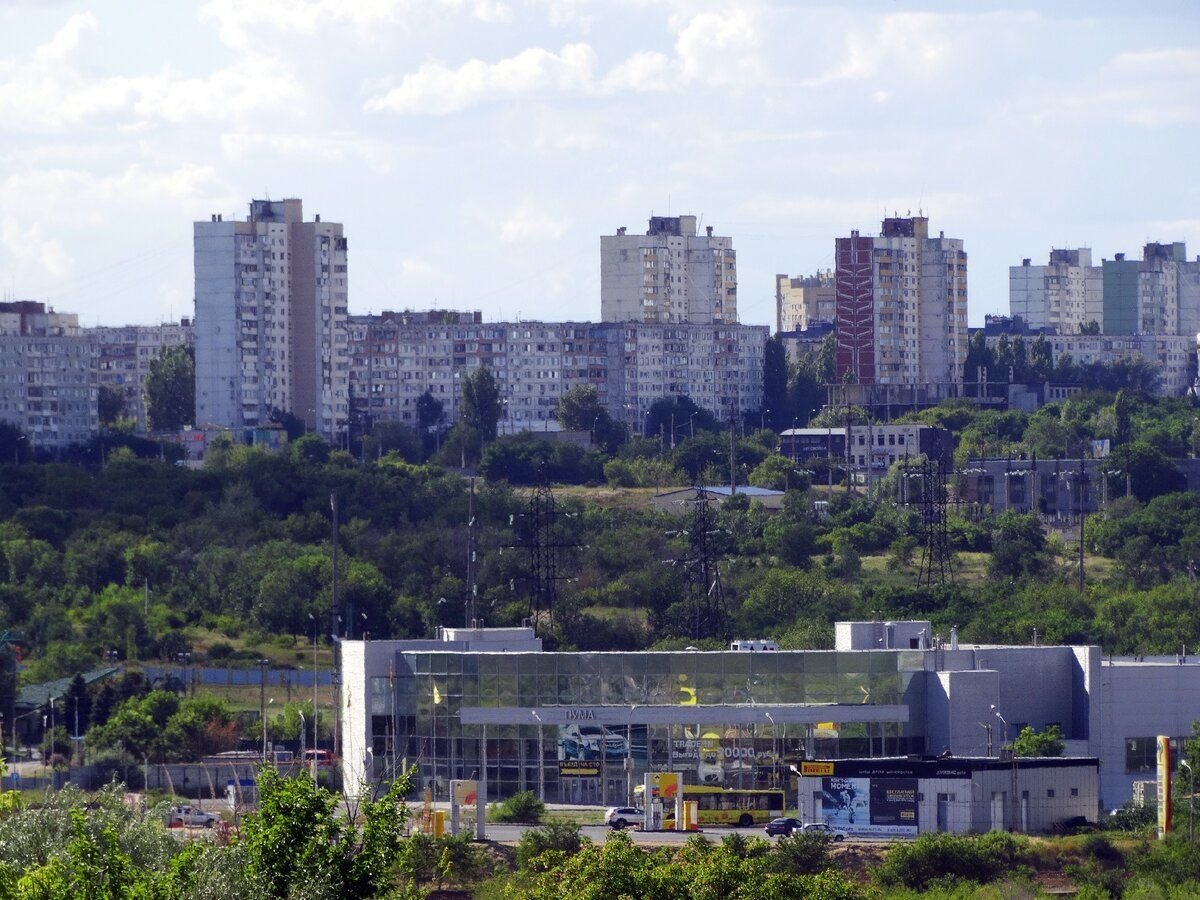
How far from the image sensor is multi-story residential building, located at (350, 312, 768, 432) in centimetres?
15750

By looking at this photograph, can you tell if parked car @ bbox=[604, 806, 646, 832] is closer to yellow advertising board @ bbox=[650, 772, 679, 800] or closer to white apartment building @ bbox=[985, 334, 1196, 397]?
yellow advertising board @ bbox=[650, 772, 679, 800]

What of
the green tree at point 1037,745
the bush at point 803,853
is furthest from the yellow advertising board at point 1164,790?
the bush at point 803,853

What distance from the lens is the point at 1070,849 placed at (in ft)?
152

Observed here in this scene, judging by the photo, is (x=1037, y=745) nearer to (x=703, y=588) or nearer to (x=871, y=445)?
(x=703, y=588)

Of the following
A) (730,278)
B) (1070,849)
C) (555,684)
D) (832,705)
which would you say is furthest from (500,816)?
(730,278)

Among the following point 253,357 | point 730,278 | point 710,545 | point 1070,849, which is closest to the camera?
point 1070,849

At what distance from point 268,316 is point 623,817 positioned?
96.0 meters

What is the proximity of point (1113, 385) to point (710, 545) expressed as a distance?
93.3 meters

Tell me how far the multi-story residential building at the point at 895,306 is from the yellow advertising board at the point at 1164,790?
11346 centimetres

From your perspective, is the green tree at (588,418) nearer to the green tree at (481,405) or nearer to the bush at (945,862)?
the green tree at (481,405)

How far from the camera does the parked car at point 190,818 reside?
5000cm

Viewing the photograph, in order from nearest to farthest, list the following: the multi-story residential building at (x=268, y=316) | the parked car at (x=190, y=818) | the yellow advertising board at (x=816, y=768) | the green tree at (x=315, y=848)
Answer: the green tree at (x=315, y=848)
the yellow advertising board at (x=816, y=768)
the parked car at (x=190, y=818)
the multi-story residential building at (x=268, y=316)

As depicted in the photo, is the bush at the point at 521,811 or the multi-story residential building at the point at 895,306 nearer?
the bush at the point at 521,811

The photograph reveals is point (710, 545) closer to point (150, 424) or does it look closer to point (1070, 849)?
point (1070, 849)
